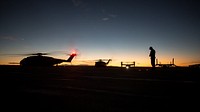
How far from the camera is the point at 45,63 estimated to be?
36.5m

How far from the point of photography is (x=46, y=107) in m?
2.68

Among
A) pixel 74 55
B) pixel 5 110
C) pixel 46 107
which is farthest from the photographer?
pixel 74 55

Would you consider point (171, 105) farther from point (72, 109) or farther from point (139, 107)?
point (72, 109)

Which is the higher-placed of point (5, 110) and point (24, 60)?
point (24, 60)

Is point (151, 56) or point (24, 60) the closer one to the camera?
point (151, 56)

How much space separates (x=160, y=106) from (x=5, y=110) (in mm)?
2101

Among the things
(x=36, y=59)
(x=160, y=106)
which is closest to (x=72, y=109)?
(x=160, y=106)

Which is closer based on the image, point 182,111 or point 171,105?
point 182,111

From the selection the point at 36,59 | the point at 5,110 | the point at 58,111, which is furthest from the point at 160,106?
the point at 36,59

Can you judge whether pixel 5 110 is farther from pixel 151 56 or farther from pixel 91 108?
pixel 151 56

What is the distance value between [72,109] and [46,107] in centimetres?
41

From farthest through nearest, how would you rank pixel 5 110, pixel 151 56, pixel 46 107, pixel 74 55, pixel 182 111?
pixel 74 55 < pixel 151 56 < pixel 46 107 < pixel 5 110 < pixel 182 111

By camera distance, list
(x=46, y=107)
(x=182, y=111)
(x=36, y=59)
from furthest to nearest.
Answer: (x=36, y=59) < (x=46, y=107) < (x=182, y=111)

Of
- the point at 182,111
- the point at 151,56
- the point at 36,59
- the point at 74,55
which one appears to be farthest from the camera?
the point at 74,55
